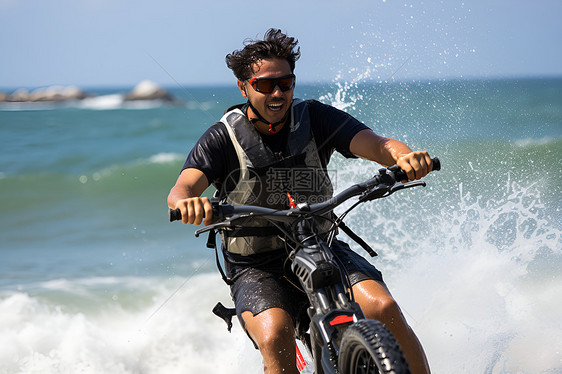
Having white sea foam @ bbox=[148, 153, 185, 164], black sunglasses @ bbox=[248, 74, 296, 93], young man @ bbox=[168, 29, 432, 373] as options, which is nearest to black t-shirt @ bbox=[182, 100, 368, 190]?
young man @ bbox=[168, 29, 432, 373]

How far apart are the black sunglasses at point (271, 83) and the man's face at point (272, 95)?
0.6 inches

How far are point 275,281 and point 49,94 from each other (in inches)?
1684

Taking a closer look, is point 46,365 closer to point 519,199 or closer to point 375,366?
point 375,366

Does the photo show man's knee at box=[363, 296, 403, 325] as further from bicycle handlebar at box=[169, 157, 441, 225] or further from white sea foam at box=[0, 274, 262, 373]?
white sea foam at box=[0, 274, 262, 373]

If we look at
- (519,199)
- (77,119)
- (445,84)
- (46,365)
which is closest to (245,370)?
(46,365)

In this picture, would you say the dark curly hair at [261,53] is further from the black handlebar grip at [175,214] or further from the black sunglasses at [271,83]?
the black handlebar grip at [175,214]

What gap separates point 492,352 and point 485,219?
1.54m

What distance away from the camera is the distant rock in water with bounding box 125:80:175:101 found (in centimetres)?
3976

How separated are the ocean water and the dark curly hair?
0.83 m

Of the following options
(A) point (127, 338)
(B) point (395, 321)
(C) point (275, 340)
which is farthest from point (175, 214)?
(A) point (127, 338)

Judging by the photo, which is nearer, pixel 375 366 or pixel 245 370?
pixel 375 366

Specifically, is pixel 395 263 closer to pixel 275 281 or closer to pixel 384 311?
pixel 275 281

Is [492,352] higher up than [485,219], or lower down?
lower down

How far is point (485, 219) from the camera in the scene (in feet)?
18.5
